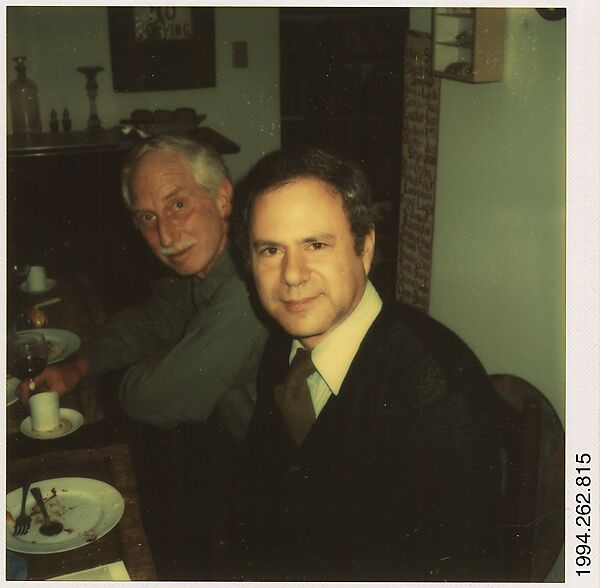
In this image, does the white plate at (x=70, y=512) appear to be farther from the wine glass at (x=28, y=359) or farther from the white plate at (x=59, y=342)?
the white plate at (x=59, y=342)

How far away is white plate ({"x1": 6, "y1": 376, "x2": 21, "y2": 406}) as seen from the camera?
4.85ft

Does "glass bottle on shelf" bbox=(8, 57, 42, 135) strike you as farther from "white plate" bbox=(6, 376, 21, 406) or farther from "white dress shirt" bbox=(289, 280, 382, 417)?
"white dress shirt" bbox=(289, 280, 382, 417)

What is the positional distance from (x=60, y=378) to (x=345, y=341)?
750mm

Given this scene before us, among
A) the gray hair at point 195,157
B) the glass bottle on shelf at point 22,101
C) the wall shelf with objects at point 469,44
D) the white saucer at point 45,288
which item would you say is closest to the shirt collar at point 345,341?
the gray hair at point 195,157

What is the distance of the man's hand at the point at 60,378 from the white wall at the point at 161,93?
7.01 ft

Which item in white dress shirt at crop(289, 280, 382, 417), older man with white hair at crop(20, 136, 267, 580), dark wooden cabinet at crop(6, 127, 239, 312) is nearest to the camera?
white dress shirt at crop(289, 280, 382, 417)

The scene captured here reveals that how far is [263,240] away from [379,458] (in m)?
0.44

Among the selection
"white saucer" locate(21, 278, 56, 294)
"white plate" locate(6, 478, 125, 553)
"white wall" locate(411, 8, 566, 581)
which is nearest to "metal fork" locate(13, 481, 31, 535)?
"white plate" locate(6, 478, 125, 553)

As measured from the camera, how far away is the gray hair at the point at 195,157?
169 centimetres

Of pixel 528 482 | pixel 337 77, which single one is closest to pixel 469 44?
pixel 528 482

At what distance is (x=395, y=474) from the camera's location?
44.4 inches

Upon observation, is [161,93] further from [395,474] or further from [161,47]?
[395,474]

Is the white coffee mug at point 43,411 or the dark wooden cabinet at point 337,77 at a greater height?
the dark wooden cabinet at point 337,77

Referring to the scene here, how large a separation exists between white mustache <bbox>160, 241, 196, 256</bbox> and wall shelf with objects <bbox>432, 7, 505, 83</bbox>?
2.76 ft
